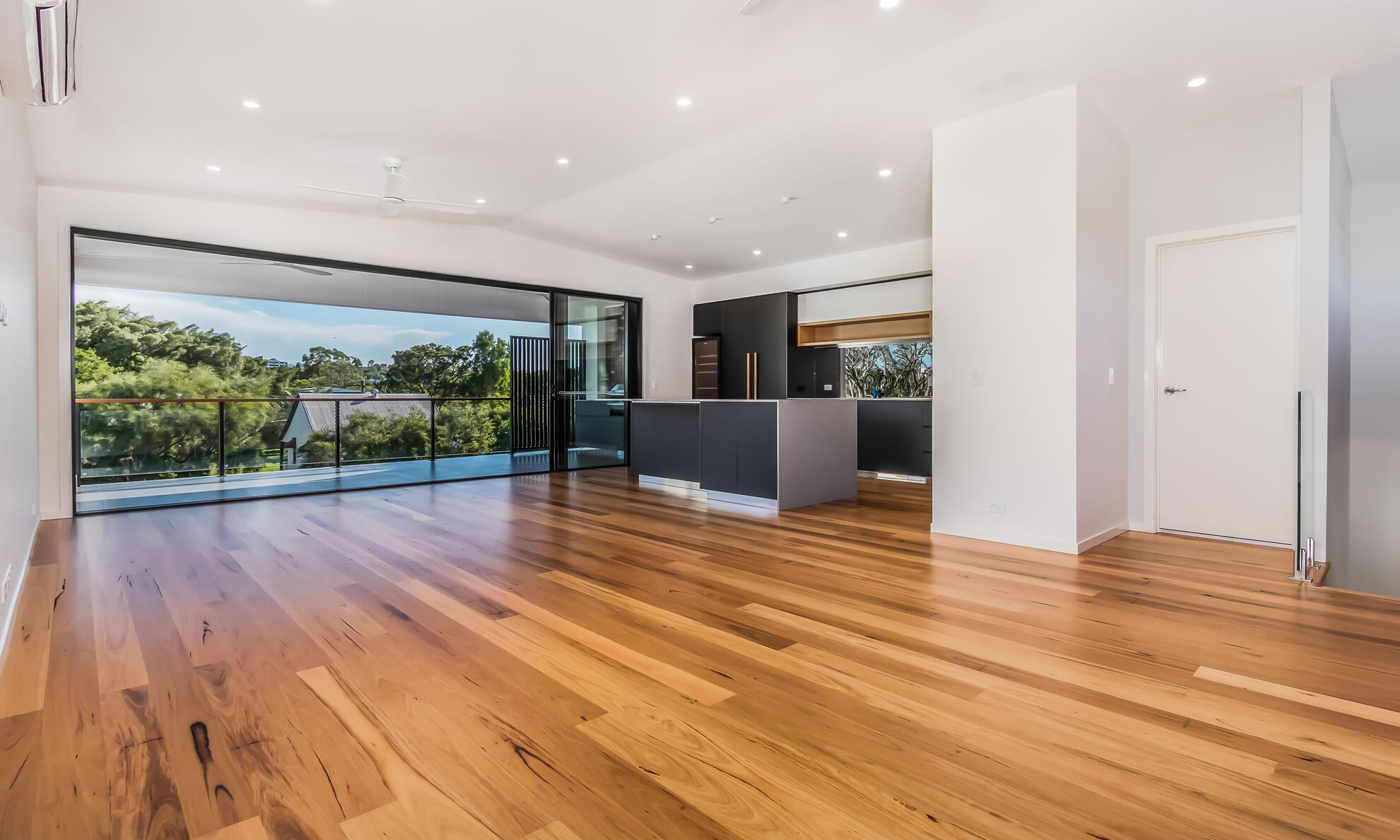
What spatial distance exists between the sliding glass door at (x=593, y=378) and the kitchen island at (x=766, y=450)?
1802 millimetres

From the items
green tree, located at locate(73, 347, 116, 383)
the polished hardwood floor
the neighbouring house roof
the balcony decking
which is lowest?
the polished hardwood floor

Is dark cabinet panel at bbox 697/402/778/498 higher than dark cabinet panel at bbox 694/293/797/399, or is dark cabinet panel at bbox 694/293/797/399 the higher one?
dark cabinet panel at bbox 694/293/797/399

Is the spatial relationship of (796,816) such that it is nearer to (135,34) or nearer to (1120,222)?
(135,34)

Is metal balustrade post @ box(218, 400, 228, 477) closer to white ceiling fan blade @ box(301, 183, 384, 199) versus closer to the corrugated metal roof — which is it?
the corrugated metal roof

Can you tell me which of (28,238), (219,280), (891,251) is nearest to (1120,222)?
(891,251)

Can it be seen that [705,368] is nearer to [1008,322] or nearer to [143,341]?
[1008,322]

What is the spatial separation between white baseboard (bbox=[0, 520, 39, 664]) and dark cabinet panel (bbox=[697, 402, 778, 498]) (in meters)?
4.12

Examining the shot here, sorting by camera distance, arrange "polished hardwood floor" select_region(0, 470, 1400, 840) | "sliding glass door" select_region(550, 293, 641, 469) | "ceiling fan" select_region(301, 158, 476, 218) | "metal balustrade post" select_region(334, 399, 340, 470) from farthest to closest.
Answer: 1. "sliding glass door" select_region(550, 293, 641, 469)
2. "metal balustrade post" select_region(334, 399, 340, 470)
3. "ceiling fan" select_region(301, 158, 476, 218)
4. "polished hardwood floor" select_region(0, 470, 1400, 840)

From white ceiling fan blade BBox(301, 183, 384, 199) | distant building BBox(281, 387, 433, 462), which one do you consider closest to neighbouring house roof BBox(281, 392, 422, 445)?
distant building BBox(281, 387, 433, 462)

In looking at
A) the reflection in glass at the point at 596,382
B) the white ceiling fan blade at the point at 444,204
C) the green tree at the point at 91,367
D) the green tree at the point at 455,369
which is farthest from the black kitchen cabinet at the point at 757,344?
the green tree at the point at 91,367

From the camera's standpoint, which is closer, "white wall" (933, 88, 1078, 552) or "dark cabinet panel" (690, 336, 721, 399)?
"white wall" (933, 88, 1078, 552)

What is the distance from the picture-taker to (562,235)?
7195 millimetres

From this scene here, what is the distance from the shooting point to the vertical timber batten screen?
782cm

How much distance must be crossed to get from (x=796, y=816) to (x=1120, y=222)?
4.37 meters
